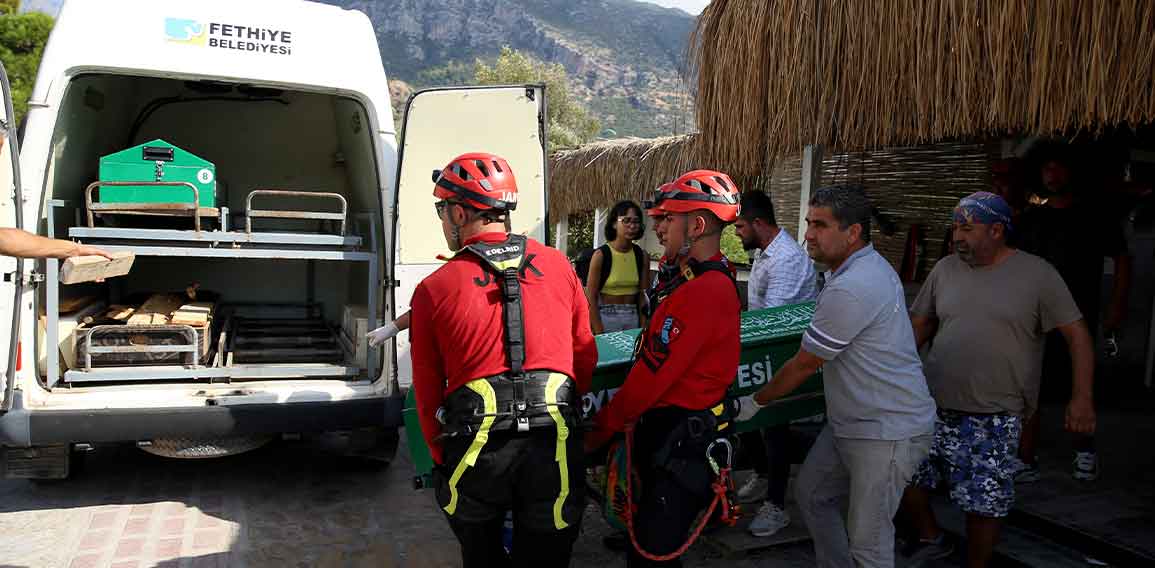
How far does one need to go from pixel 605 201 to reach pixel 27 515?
869 cm

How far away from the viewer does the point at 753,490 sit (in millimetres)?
4820

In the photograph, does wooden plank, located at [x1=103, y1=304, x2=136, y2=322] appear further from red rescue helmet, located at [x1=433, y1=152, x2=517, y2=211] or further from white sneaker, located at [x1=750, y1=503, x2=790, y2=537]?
white sneaker, located at [x1=750, y1=503, x2=790, y2=537]

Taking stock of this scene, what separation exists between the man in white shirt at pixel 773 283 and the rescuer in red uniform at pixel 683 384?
150cm

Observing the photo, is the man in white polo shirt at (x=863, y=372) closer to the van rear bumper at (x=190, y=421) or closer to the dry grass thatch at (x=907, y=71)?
the dry grass thatch at (x=907, y=71)

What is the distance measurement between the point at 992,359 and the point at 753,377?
3.17 feet

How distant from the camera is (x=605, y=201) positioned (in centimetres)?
1221

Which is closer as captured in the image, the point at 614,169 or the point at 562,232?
the point at 614,169

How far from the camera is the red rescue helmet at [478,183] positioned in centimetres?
261

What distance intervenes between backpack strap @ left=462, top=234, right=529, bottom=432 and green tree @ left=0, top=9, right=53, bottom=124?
24.0 metres

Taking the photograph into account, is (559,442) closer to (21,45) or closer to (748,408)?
(748,408)

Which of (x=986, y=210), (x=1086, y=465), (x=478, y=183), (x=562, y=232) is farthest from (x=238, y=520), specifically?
(x=562, y=232)

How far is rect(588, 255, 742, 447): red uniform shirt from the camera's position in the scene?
2770 millimetres

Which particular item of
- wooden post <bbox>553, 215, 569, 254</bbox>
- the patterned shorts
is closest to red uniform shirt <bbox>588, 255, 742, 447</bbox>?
the patterned shorts

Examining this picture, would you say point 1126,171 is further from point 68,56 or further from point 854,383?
point 68,56
